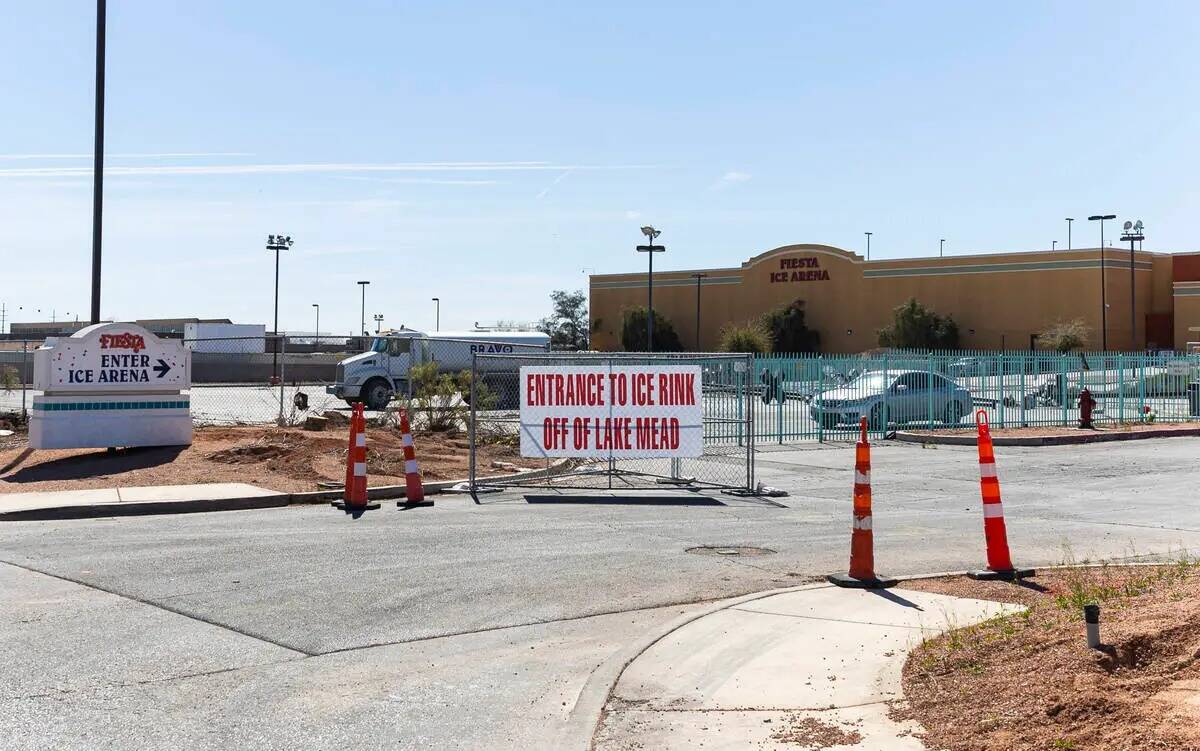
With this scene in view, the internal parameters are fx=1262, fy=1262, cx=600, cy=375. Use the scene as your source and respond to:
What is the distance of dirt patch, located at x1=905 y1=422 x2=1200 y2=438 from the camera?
2725cm

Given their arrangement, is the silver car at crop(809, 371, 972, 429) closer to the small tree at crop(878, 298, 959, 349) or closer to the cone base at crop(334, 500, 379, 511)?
the cone base at crop(334, 500, 379, 511)

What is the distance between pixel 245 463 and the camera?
1800 centimetres

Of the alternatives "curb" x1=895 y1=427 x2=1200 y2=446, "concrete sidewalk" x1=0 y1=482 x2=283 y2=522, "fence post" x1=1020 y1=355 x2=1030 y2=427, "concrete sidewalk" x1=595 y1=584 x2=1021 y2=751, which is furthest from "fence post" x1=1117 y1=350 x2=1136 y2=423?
"concrete sidewalk" x1=595 y1=584 x2=1021 y2=751

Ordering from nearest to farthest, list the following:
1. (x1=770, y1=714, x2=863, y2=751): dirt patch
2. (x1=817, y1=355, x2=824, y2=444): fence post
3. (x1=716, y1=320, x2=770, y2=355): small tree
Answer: (x1=770, y1=714, x2=863, y2=751): dirt patch, (x1=817, y1=355, x2=824, y2=444): fence post, (x1=716, y1=320, x2=770, y2=355): small tree

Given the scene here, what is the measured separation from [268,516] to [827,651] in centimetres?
817

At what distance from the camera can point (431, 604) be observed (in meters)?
8.89

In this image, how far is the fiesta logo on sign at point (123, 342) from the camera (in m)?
19.0

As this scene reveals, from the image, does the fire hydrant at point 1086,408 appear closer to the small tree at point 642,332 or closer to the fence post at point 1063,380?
the fence post at point 1063,380

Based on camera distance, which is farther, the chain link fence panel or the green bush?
the green bush

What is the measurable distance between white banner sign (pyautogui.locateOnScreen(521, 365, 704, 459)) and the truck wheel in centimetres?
2215

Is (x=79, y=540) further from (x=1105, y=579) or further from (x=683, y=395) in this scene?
(x=1105, y=579)

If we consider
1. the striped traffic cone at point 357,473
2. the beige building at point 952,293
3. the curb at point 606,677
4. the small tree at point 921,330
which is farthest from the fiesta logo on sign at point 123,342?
the small tree at point 921,330

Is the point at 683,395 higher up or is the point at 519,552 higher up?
the point at 683,395

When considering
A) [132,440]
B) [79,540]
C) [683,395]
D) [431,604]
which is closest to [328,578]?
[431,604]
